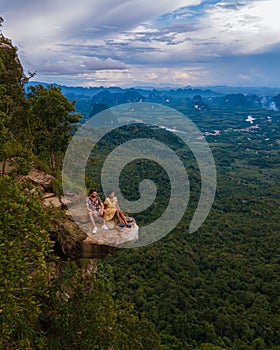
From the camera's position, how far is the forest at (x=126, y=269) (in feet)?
17.9

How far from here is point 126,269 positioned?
110 ft

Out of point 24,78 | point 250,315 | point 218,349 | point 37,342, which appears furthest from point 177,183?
point 37,342

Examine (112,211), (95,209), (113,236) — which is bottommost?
(113,236)

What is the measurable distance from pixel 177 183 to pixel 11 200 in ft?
208

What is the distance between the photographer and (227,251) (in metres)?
39.6

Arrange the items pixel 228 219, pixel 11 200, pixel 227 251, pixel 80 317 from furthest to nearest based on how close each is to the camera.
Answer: pixel 228 219, pixel 227 251, pixel 80 317, pixel 11 200

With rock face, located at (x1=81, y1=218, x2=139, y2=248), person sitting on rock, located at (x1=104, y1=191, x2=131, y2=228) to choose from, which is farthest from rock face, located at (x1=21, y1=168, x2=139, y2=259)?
person sitting on rock, located at (x1=104, y1=191, x2=131, y2=228)

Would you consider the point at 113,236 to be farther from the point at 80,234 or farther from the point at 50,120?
the point at 50,120

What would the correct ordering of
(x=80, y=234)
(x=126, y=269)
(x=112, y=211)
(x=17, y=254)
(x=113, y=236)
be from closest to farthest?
(x=17, y=254)
(x=80, y=234)
(x=113, y=236)
(x=112, y=211)
(x=126, y=269)

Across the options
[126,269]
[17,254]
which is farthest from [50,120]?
[126,269]

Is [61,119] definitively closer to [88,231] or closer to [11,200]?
[88,231]

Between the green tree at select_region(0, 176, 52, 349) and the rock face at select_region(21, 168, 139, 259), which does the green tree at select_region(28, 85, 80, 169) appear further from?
the green tree at select_region(0, 176, 52, 349)

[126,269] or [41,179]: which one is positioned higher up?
[41,179]

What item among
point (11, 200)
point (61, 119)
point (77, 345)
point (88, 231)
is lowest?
point (77, 345)
